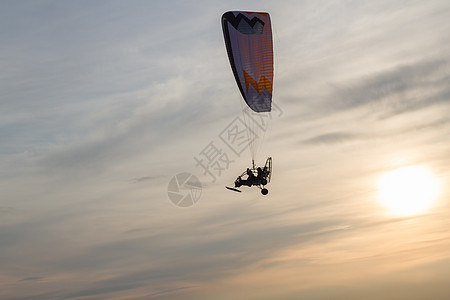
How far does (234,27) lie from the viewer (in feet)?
178

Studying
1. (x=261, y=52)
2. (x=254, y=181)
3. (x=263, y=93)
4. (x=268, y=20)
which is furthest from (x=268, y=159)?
(x=268, y=20)

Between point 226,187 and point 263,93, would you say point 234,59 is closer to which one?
point 263,93

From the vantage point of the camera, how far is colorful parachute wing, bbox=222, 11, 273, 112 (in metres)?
53.2

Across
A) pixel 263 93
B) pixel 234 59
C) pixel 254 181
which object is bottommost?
pixel 254 181

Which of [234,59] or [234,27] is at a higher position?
[234,27]

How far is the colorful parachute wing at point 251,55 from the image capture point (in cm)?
5325

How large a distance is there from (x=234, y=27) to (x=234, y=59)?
355 cm

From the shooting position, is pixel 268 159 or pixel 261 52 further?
pixel 261 52

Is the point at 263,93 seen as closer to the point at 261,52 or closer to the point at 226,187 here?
the point at 261,52

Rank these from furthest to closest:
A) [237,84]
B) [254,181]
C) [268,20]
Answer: [268,20]
[237,84]
[254,181]

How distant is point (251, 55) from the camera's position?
2148 inches

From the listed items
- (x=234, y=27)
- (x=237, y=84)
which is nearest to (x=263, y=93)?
(x=237, y=84)

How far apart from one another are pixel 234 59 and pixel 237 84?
257cm

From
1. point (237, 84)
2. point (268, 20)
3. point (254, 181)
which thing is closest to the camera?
point (254, 181)
